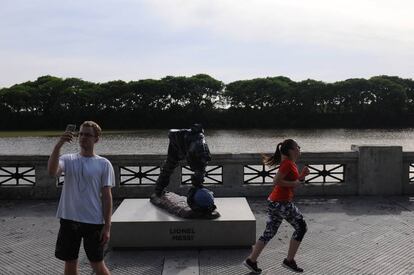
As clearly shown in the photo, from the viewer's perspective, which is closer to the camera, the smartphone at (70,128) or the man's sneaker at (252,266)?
the smartphone at (70,128)

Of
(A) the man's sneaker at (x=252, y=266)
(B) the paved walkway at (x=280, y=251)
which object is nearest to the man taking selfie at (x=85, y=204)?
(B) the paved walkway at (x=280, y=251)

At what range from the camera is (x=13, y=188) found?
10.6 meters

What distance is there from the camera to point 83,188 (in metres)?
4.41

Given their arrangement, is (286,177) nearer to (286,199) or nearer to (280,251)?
(286,199)

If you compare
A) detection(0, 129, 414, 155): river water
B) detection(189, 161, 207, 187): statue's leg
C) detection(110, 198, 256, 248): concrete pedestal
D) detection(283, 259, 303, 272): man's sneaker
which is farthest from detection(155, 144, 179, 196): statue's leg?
detection(0, 129, 414, 155): river water

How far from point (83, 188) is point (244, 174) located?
6.81 meters

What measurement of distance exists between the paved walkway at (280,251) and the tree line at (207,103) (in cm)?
7267

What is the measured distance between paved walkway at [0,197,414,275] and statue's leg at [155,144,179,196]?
1.35 m

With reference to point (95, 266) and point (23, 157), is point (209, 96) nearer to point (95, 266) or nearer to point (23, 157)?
point (23, 157)

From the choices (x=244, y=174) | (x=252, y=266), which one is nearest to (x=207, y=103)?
Result: (x=244, y=174)

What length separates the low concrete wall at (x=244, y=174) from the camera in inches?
419

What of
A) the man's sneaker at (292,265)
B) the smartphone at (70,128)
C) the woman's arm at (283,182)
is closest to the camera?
the smartphone at (70,128)

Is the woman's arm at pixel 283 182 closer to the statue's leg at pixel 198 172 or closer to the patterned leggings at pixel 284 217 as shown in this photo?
the patterned leggings at pixel 284 217

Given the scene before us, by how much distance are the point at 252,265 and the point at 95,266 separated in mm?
2148
